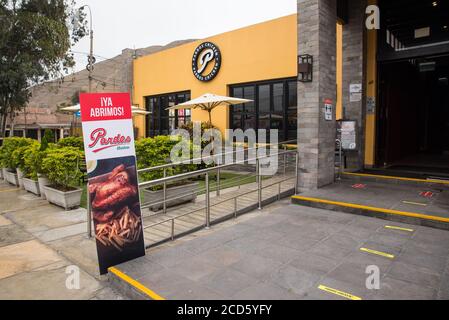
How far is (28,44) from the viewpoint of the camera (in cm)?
1342

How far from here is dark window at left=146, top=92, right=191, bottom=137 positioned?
14.8 meters

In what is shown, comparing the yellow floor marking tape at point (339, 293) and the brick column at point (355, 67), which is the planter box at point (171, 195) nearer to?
the yellow floor marking tape at point (339, 293)

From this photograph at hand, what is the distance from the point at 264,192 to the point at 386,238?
3057 mm

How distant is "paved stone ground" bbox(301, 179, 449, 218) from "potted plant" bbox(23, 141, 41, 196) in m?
6.39

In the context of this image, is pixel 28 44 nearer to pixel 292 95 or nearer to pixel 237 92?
pixel 237 92

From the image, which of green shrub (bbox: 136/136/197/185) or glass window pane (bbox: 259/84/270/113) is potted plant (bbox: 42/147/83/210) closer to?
green shrub (bbox: 136/136/197/185)

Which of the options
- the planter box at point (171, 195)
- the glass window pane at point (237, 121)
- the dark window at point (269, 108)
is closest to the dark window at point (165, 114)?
the glass window pane at point (237, 121)

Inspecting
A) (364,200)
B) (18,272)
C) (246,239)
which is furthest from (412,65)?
(18,272)

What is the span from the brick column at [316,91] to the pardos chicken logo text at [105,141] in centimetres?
424

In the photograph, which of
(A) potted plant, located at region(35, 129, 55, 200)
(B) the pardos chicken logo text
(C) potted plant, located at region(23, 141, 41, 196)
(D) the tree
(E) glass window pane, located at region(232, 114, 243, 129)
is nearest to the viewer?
(B) the pardos chicken logo text

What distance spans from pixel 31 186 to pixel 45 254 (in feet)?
15.2

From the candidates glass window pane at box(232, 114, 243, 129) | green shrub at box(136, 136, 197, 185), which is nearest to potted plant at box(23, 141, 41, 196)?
green shrub at box(136, 136, 197, 185)

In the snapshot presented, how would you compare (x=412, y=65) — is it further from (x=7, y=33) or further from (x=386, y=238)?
(x=7, y=33)

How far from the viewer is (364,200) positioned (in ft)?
18.3
